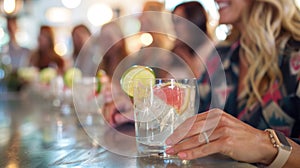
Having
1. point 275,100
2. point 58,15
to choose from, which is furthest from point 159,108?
point 58,15

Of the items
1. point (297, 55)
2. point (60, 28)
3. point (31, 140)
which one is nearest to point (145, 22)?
point (297, 55)

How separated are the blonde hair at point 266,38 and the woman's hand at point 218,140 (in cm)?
58

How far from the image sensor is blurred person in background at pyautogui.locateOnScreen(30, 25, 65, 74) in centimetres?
396

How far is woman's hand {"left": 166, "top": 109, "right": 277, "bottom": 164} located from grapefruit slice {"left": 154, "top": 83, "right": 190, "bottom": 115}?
0.04m

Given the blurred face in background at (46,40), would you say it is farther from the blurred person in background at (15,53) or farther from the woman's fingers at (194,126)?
the woman's fingers at (194,126)

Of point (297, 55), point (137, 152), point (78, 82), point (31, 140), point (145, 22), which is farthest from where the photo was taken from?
point (145, 22)

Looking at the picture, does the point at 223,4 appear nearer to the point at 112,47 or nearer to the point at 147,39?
the point at 147,39

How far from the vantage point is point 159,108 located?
2.61ft

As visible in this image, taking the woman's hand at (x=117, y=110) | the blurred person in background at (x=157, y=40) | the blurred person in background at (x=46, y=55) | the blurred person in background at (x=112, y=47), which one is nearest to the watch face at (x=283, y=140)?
the woman's hand at (x=117, y=110)

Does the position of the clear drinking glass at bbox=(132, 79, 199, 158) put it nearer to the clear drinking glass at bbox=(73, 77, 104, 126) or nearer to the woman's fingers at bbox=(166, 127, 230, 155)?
the woman's fingers at bbox=(166, 127, 230, 155)

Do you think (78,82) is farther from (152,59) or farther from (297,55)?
(297,55)

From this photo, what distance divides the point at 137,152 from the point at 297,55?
0.69 meters

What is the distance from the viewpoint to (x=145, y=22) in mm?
1945

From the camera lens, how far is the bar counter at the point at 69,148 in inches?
30.4
